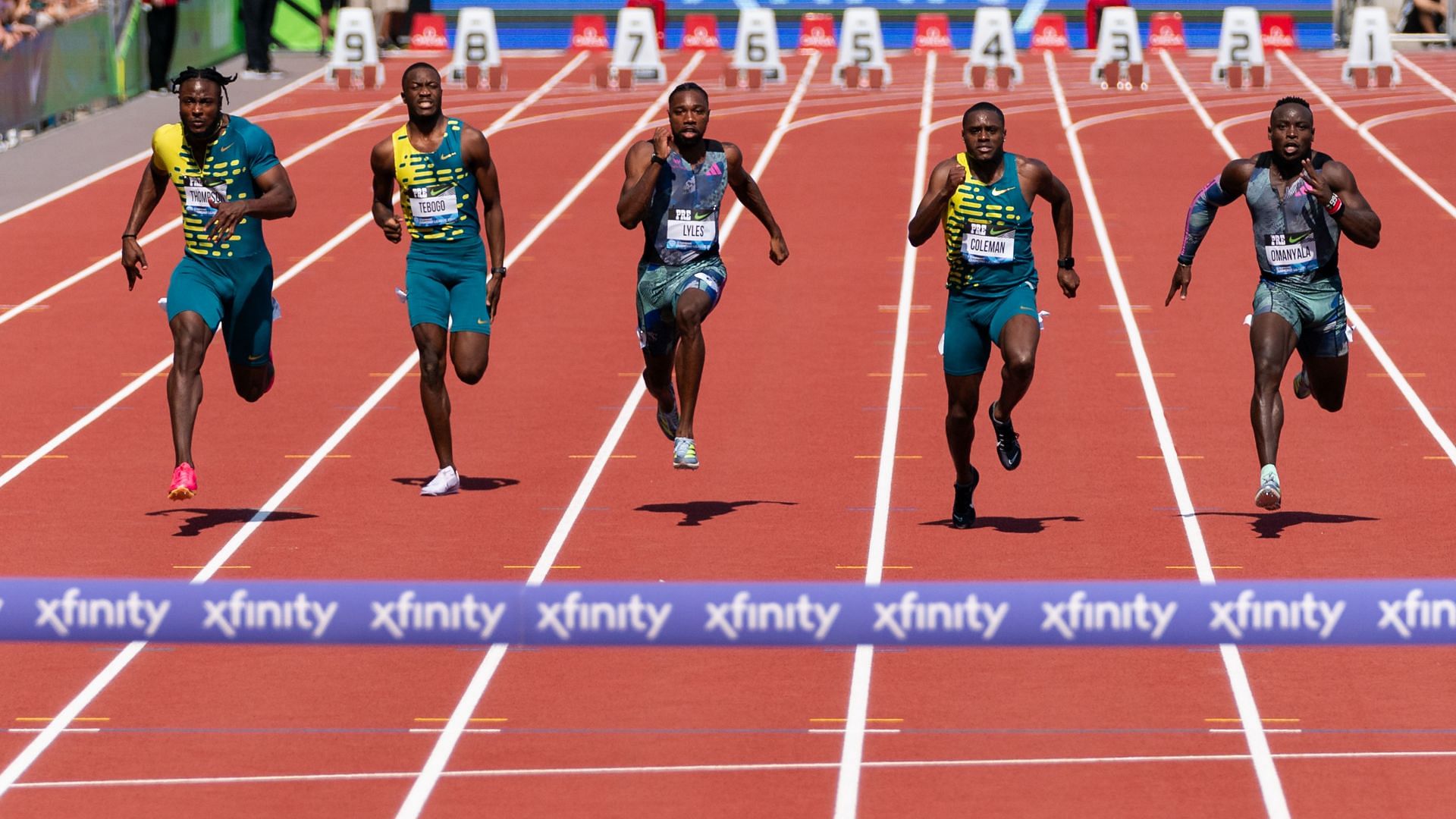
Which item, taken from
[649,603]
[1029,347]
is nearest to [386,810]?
[649,603]

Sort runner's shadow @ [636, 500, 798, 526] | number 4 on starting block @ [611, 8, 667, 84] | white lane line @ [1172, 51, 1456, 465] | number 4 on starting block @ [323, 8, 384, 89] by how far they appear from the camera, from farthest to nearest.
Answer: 1. number 4 on starting block @ [611, 8, 667, 84]
2. number 4 on starting block @ [323, 8, 384, 89]
3. white lane line @ [1172, 51, 1456, 465]
4. runner's shadow @ [636, 500, 798, 526]

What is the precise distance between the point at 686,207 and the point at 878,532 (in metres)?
1.75

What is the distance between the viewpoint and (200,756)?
8.00 m

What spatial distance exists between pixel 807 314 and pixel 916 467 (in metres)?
4.63

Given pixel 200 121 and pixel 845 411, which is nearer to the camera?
pixel 200 121

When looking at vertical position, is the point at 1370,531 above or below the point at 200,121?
below

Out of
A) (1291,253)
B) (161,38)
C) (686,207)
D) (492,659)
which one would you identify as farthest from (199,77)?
(161,38)

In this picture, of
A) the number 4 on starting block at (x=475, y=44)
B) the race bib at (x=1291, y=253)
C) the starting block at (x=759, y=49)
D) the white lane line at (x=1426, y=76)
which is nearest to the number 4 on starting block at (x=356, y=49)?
the number 4 on starting block at (x=475, y=44)

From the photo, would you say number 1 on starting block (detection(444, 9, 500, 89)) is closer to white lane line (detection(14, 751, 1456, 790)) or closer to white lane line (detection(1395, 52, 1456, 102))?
white lane line (detection(1395, 52, 1456, 102))

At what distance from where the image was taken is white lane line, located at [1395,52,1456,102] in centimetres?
2939

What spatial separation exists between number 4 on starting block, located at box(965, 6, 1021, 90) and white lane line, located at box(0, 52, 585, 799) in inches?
521

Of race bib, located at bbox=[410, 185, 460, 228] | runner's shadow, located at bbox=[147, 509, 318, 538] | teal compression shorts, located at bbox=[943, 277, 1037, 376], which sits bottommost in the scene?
runner's shadow, located at bbox=[147, 509, 318, 538]

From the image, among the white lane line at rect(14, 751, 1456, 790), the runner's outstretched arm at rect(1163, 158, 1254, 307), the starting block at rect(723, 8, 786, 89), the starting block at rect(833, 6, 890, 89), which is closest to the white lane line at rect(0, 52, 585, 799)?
the white lane line at rect(14, 751, 1456, 790)

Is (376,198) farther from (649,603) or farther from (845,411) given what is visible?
(649,603)
